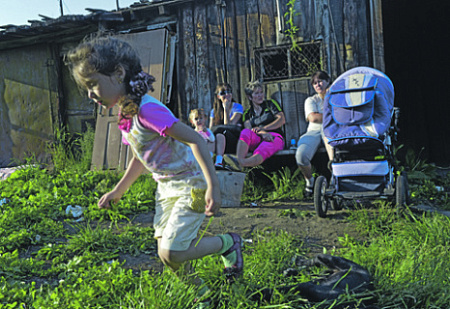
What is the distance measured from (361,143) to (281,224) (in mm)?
1210

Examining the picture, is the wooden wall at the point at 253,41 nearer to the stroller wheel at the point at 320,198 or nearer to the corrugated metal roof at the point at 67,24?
the corrugated metal roof at the point at 67,24

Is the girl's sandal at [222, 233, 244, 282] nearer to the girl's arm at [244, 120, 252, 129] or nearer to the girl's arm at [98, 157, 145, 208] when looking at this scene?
the girl's arm at [98, 157, 145, 208]

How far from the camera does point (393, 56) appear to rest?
978 cm

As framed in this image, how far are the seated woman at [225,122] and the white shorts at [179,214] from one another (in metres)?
3.35

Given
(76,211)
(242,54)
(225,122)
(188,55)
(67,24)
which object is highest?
(67,24)

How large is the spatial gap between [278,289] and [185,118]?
18.1 ft

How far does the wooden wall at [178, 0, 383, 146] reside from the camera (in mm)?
6715

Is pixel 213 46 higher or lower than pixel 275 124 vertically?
higher

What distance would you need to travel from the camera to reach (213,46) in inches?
292

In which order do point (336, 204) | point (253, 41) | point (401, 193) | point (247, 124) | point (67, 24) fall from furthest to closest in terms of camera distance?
point (67, 24) → point (253, 41) → point (247, 124) → point (336, 204) → point (401, 193)

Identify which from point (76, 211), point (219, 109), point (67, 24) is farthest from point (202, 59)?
point (76, 211)

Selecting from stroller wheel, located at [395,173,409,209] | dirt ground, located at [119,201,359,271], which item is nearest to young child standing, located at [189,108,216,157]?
dirt ground, located at [119,201,359,271]

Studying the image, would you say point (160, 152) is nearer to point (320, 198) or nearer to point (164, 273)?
point (164, 273)

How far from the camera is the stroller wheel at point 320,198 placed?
462 cm
